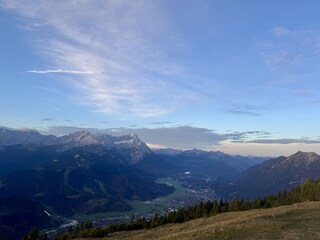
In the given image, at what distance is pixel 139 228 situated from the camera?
8950cm

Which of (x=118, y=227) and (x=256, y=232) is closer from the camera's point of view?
(x=256, y=232)

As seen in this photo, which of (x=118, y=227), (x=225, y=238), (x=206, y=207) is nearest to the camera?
(x=225, y=238)

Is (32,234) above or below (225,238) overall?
below

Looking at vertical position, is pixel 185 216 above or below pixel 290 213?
below

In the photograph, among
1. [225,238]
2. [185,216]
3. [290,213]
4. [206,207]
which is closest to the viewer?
[225,238]

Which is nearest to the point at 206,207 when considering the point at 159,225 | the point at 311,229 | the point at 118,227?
the point at 159,225

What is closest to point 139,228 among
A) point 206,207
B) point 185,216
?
point 185,216

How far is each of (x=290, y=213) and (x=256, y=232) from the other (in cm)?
1967

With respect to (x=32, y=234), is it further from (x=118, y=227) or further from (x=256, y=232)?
(x=256, y=232)

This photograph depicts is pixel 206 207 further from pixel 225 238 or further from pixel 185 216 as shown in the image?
pixel 225 238

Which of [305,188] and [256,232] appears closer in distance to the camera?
[256,232]

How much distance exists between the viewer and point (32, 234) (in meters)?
88.1

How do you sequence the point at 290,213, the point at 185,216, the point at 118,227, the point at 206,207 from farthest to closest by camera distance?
the point at 206,207 → the point at 185,216 → the point at 118,227 → the point at 290,213

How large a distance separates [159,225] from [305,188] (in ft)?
207
